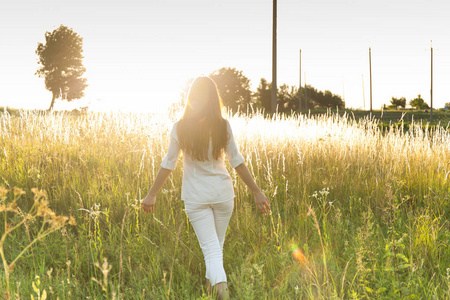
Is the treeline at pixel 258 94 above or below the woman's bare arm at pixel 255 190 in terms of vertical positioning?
above

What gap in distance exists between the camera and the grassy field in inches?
115

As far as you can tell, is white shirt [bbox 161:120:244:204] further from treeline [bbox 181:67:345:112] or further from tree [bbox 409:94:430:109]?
tree [bbox 409:94:430:109]

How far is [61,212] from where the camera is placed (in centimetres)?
481

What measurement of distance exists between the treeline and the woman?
43251 mm

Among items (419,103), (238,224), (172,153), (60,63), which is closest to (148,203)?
(172,153)

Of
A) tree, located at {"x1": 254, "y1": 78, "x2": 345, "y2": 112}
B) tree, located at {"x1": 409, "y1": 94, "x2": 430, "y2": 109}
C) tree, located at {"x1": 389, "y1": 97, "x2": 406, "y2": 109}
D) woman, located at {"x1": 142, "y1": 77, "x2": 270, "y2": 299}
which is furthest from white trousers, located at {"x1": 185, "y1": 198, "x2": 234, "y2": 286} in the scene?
tree, located at {"x1": 389, "y1": 97, "x2": 406, "y2": 109}

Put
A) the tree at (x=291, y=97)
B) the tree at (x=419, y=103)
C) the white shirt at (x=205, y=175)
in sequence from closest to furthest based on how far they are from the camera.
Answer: the white shirt at (x=205, y=175)
the tree at (x=291, y=97)
the tree at (x=419, y=103)

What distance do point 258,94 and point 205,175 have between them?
55429 mm

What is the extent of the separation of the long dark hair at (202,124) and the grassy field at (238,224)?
82 centimetres

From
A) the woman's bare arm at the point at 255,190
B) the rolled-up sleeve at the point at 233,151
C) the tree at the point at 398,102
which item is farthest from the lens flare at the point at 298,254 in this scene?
the tree at the point at 398,102

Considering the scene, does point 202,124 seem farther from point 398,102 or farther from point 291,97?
point 398,102

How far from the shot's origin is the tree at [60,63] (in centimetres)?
4106

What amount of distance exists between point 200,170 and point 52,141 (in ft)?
14.8

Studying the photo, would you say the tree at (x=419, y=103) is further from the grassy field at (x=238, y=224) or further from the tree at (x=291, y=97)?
the grassy field at (x=238, y=224)
